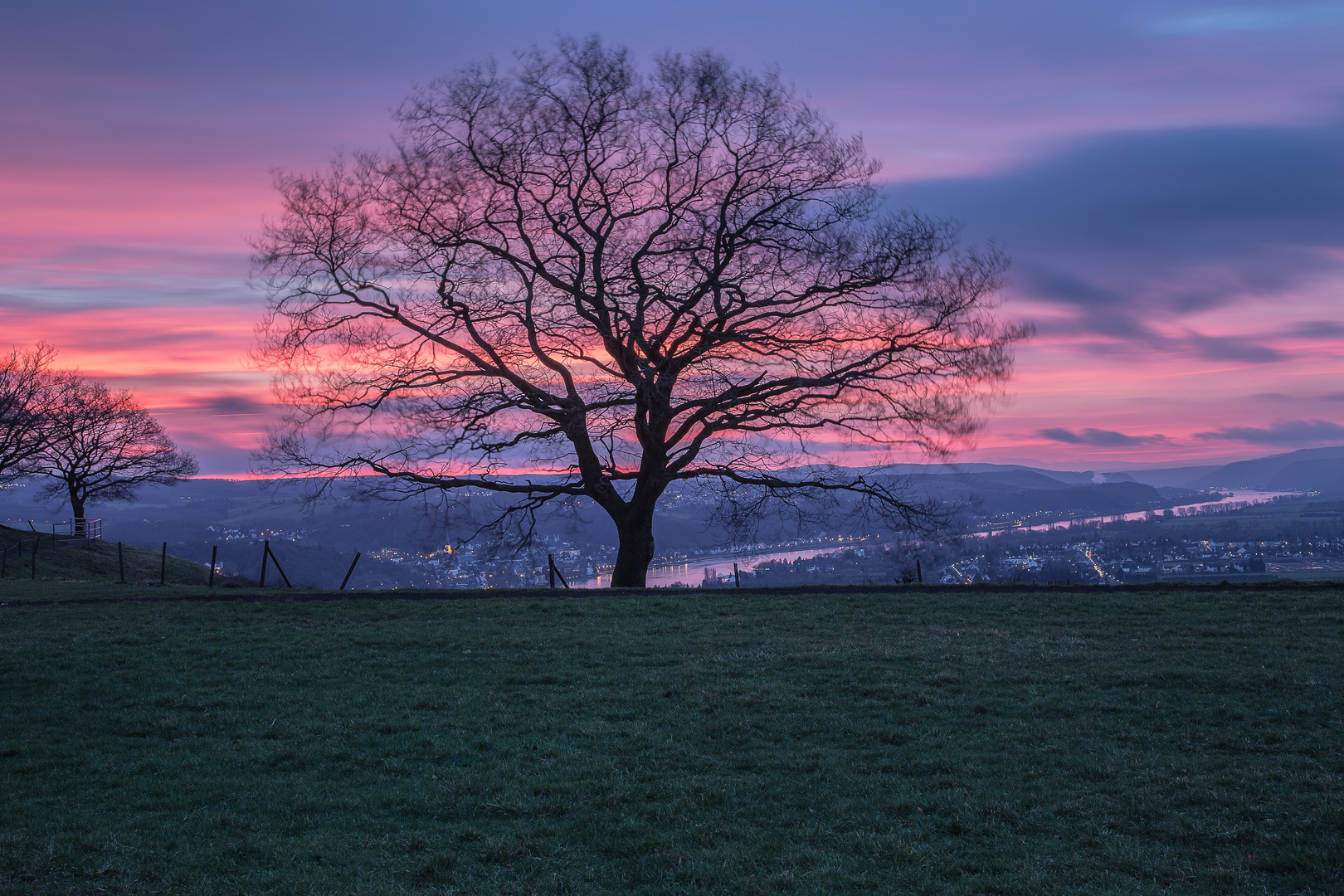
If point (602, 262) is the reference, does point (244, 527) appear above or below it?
below

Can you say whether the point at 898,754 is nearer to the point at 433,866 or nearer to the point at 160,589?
the point at 433,866

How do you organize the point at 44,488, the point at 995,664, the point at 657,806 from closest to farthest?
the point at 657,806, the point at 995,664, the point at 44,488

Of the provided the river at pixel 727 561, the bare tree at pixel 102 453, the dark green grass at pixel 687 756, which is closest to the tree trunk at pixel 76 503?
the bare tree at pixel 102 453

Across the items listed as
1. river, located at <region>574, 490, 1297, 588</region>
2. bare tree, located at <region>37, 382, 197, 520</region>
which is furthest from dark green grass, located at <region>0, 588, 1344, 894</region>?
bare tree, located at <region>37, 382, 197, 520</region>

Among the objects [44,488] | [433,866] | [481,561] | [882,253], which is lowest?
[433,866]

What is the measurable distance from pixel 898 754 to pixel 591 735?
12.3 ft

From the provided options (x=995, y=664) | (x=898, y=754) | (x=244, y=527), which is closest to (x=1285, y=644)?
(x=995, y=664)

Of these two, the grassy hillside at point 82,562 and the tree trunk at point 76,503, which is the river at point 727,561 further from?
the tree trunk at point 76,503

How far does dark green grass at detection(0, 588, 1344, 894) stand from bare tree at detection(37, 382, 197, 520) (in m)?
47.3

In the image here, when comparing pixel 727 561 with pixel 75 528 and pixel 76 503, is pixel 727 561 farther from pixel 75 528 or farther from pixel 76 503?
pixel 75 528

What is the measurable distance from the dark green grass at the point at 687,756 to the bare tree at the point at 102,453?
47.3m

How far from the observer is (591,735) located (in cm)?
1082

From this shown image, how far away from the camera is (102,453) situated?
194 feet

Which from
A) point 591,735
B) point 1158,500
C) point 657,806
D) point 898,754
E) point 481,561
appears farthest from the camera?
point 1158,500
